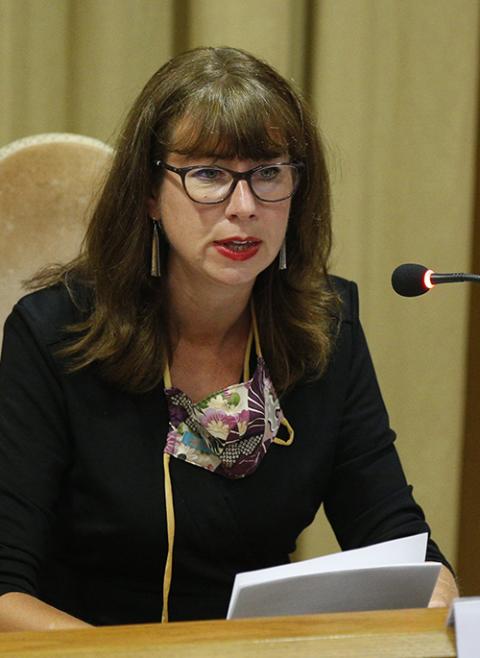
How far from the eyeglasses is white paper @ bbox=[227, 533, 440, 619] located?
19.8 inches

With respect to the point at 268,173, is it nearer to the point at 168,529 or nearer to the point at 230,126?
the point at 230,126

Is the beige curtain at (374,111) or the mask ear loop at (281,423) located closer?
the mask ear loop at (281,423)

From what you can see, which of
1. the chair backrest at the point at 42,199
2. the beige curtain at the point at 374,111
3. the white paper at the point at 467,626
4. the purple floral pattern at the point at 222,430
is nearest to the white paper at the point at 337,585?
the white paper at the point at 467,626

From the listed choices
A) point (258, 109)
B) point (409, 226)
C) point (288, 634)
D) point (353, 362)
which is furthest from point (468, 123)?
point (288, 634)

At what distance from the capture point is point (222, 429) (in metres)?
1.46

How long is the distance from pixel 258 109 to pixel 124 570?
0.64 meters

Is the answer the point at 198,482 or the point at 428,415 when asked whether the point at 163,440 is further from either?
the point at 428,415

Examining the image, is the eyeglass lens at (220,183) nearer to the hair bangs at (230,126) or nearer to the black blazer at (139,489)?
the hair bangs at (230,126)

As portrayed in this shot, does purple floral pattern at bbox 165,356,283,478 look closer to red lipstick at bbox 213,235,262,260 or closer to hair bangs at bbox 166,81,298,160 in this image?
red lipstick at bbox 213,235,262,260

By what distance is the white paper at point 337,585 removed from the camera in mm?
979

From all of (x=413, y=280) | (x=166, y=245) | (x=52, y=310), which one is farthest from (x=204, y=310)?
(x=413, y=280)

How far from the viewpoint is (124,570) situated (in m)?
1.50

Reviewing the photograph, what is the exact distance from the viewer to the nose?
1.38 meters

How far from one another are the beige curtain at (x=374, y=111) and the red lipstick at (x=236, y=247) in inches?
28.4
